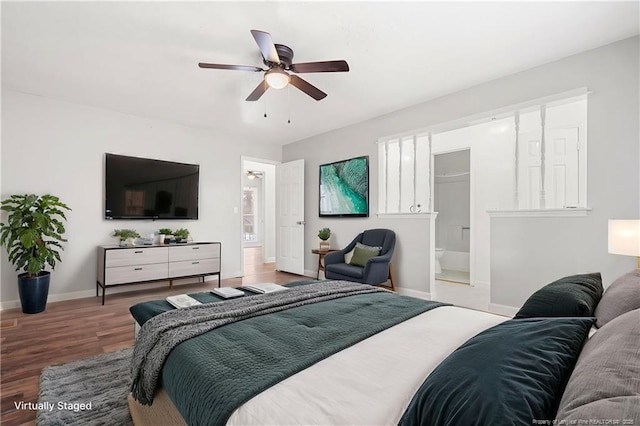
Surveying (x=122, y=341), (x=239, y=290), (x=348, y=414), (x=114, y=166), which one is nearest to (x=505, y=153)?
(x=239, y=290)

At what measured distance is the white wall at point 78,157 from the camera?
3666 millimetres

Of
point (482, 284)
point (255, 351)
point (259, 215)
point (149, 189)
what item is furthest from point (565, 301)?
point (259, 215)

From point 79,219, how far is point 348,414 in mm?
4613

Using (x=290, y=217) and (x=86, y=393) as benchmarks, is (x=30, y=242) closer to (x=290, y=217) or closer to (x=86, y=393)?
(x=86, y=393)

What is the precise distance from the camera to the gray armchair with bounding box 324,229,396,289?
387 centimetres

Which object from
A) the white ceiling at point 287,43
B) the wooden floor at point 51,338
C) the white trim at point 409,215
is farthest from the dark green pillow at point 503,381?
the white trim at point 409,215

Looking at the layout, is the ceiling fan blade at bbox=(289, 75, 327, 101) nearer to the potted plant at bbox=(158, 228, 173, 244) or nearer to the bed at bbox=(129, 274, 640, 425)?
the bed at bbox=(129, 274, 640, 425)

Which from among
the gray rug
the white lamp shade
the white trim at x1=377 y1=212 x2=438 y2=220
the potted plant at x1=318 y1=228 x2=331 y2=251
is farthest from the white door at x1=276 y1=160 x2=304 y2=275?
the white lamp shade

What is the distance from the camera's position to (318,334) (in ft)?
4.36

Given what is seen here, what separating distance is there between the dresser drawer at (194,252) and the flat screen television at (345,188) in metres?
1.93

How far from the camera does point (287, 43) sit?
2.67 m

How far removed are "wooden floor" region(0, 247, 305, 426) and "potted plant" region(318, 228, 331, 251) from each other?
2457 millimetres

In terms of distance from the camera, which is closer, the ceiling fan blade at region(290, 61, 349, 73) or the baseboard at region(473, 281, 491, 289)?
the ceiling fan blade at region(290, 61, 349, 73)

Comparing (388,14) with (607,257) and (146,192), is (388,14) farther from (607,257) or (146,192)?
(146,192)
